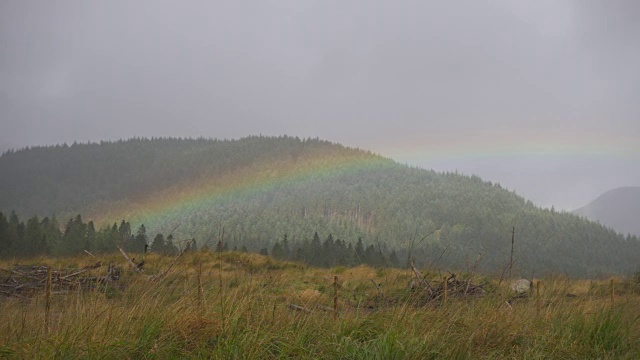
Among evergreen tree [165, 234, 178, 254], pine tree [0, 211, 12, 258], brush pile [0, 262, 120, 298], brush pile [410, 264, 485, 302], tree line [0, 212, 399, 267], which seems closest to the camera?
evergreen tree [165, 234, 178, 254]

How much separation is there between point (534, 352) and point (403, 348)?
1620mm

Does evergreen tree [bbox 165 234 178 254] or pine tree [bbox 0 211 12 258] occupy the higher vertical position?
evergreen tree [bbox 165 234 178 254]

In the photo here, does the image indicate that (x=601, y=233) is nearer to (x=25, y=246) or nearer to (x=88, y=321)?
(x=25, y=246)

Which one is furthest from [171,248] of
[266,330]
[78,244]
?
[78,244]

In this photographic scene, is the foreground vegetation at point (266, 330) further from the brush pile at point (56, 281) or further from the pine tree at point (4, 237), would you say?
the pine tree at point (4, 237)

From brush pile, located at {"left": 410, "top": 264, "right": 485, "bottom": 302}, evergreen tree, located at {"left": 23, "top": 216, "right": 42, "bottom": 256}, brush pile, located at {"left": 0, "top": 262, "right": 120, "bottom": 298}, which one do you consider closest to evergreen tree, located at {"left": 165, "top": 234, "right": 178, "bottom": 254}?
brush pile, located at {"left": 0, "top": 262, "right": 120, "bottom": 298}

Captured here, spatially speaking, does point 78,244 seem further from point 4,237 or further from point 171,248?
point 171,248

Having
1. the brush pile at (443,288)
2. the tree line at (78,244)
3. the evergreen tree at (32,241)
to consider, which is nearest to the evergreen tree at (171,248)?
the brush pile at (443,288)

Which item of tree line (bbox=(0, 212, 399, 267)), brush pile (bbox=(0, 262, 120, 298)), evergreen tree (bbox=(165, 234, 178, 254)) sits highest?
evergreen tree (bbox=(165, 234, 178, 254))

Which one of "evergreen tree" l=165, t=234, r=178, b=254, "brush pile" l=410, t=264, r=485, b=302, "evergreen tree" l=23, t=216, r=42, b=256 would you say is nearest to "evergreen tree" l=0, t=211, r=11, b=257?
"evergreen tree" l=23, t=216, r=42, b=256

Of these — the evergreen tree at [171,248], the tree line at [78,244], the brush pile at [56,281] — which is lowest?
the tree line at [78,244]

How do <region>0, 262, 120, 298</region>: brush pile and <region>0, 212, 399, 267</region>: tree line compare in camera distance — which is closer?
<region>0, 262, 120, 298</region>: brush pile

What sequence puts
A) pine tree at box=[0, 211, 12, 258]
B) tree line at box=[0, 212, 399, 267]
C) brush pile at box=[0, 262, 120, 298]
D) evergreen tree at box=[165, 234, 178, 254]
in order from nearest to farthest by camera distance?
evergreen tree at box=[165, 234, 178, 254], brush pile at box=[0, 262, 120, 298], pine tree at box=[0, 211, 12, 258], tree line at box=[0, 212, 399, 267]

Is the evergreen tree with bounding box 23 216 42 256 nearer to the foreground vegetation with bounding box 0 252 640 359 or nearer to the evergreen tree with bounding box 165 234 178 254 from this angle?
the evergreen tree with bounding box 165 234 178 254
